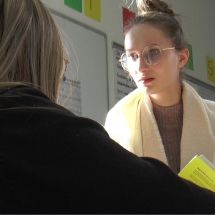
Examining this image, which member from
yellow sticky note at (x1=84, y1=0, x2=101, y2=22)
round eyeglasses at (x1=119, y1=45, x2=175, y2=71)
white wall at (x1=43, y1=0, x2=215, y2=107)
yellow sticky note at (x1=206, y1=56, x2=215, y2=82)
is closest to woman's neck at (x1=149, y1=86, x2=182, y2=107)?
round eyeglasses at (x1=119, y1=45, x2=175, y2=71)

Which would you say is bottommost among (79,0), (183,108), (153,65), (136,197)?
(136,197)

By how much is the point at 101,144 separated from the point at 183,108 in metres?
0.86

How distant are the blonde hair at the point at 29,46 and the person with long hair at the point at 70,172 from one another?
4.6 inches

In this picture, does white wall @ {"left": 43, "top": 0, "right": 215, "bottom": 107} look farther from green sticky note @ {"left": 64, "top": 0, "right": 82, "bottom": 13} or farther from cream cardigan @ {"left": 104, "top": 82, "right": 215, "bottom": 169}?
cream cardigan @ {"left": 104, "top": 82, "right": 215, "bottom": 169}

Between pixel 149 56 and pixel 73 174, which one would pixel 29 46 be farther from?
pixel 149 56

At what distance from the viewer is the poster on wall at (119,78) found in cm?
187

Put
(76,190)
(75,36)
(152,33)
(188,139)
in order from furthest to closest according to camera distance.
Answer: (75,36) → (152,33) → (188,139) → (76,190)

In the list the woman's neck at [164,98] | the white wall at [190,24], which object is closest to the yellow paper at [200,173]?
the woman's neck at [164,98]

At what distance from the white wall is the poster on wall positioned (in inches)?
1.1

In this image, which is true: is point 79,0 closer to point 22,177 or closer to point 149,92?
point 149,92

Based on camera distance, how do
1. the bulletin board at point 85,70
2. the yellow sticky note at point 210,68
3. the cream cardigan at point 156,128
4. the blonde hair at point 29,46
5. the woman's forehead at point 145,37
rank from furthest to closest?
the yellow sticky note at point 210,68
the bulletin board at point 85,70
the woman's forehead at point 145,37
the cream cardigan at point 156,128
the blonde hair at point 29,46

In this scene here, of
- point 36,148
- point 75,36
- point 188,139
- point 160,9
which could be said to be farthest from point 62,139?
point 75,36

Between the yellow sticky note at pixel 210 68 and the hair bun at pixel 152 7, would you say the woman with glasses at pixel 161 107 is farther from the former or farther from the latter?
the yellow sticky note at pixel 210 68

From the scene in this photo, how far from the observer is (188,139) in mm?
1192
